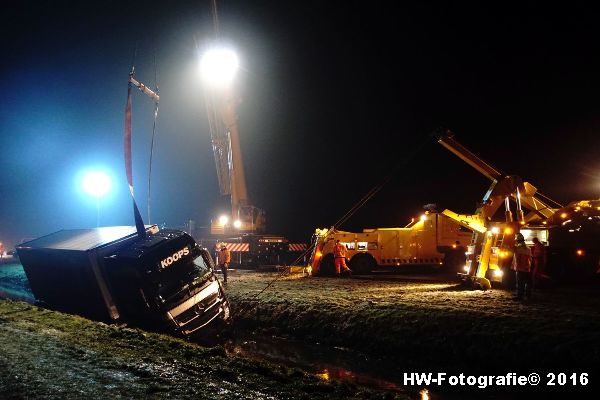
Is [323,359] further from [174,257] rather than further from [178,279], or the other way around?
[174,257]

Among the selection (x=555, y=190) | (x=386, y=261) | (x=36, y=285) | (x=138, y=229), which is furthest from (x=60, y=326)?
(x=555, y=190)

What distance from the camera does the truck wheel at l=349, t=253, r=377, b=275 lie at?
1866 cm

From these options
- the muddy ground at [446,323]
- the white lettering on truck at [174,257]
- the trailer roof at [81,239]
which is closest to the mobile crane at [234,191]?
the muddy ground at [446,323]

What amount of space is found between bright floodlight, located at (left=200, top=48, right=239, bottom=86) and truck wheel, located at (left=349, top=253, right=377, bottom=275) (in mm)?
10404

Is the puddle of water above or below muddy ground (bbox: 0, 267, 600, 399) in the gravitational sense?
below

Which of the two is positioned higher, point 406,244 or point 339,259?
point 406,244

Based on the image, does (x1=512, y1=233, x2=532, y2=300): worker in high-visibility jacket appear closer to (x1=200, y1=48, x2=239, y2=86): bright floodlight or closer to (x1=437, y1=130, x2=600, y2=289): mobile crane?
(x1=437, y1=130, x2=600, y2=289): mobile crane

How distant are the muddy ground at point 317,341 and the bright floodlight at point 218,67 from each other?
12.4m

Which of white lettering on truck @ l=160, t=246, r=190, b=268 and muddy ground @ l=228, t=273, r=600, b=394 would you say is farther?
white lettering on truck @ l=160, t=246, r=190, b=268

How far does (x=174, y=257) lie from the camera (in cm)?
967

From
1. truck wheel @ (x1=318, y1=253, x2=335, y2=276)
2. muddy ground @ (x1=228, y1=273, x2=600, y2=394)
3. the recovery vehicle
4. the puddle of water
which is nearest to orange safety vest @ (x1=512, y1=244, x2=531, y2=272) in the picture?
muddy ground @ (x1=228, y1=273, x2=600, y2=394)

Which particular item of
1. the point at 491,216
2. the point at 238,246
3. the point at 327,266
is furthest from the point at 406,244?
the point at 238,246

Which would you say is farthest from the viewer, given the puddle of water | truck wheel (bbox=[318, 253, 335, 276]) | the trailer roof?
truck wheel (bbox=[318, 253, 335, 276])

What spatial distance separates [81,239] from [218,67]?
1222 cm
